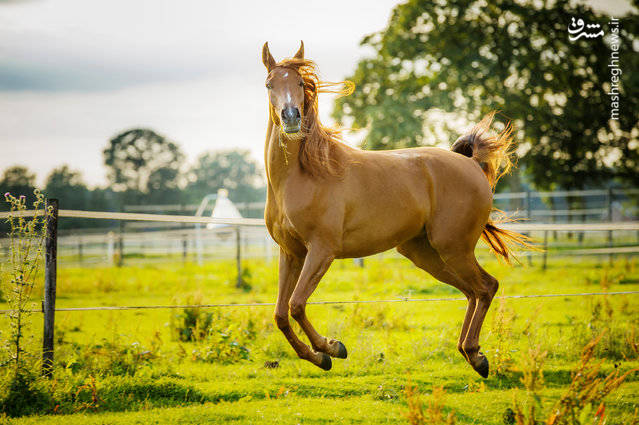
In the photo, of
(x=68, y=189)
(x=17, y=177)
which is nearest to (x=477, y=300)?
(x=17, y=177)

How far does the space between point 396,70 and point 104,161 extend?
39223 mm

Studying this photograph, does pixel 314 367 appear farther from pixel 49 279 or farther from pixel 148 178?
pixel 148 178

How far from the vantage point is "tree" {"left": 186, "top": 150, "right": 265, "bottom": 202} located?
59531 millimetres

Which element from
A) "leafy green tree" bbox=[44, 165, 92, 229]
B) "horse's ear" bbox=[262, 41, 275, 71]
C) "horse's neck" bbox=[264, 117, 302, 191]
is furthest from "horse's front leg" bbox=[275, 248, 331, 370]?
"leafy green tree" bbox=[44, 165, 92, 229]

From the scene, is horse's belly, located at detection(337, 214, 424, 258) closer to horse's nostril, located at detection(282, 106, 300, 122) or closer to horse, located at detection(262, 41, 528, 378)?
horse, located at detection(262, 41, 528, 378)

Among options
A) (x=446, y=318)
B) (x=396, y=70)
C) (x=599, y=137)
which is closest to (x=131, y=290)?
(x=446, y=318)

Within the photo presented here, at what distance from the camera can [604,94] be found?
17.0 meters

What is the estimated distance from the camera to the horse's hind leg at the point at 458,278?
168 inches

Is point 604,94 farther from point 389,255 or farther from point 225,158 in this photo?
point 225,158

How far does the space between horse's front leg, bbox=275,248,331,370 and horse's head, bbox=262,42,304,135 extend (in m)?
1.06

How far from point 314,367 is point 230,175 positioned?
5898 centimetres

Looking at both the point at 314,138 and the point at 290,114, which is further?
the point at 314,138

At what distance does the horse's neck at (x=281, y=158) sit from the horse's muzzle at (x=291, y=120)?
49cm

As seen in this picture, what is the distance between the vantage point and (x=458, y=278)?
14.7ft
